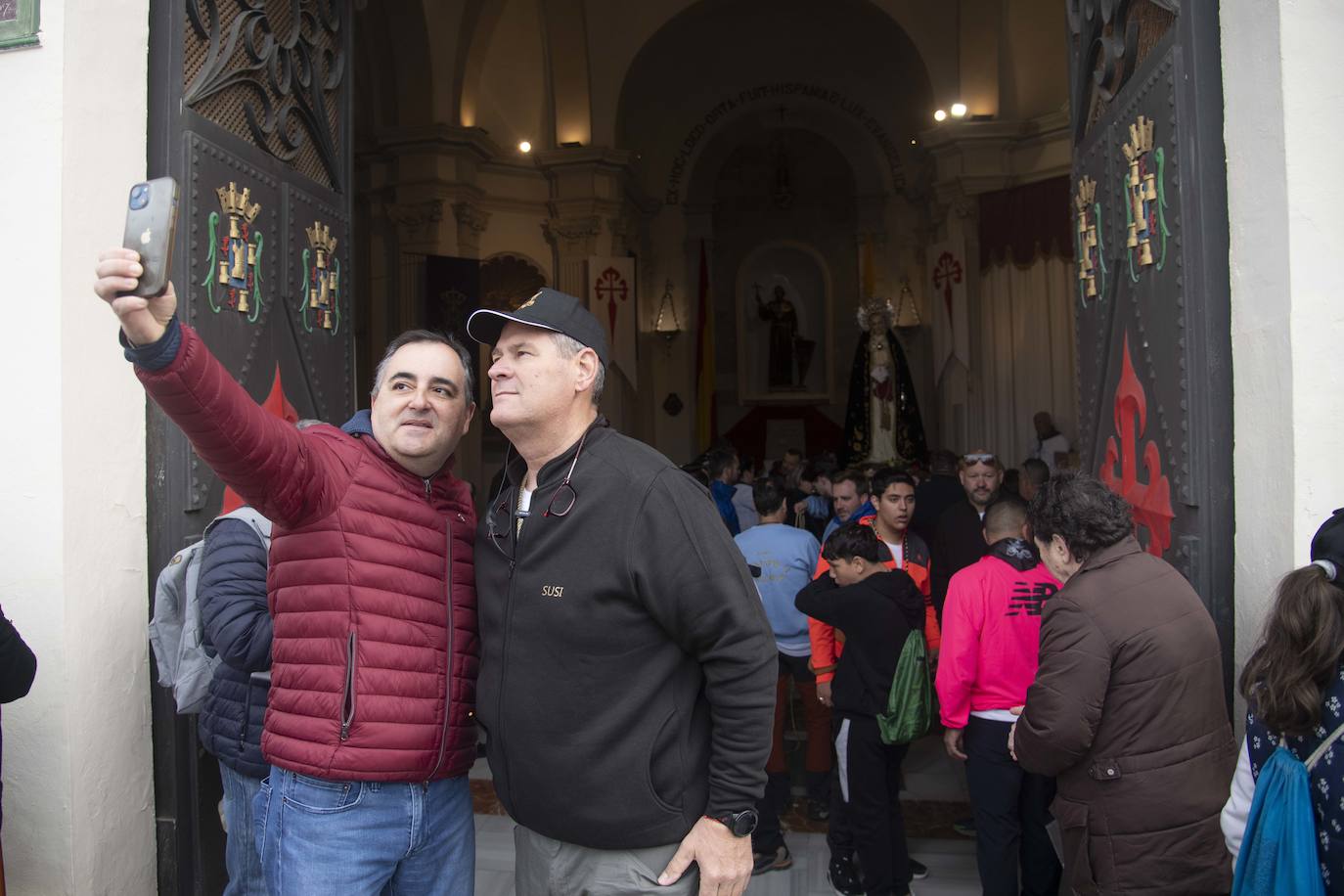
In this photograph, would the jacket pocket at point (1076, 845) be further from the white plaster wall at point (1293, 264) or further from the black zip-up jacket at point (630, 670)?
the black zip-up jacket at point (630, 670)

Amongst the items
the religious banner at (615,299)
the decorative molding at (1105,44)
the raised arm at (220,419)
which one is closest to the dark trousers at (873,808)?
the raised arm at (220,419)

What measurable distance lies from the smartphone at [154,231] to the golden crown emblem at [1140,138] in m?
2.77

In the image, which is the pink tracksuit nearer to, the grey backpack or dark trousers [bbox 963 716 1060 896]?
dark trousers [bbox 963 716 1060 896]

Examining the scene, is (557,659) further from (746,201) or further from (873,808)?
(746,201)

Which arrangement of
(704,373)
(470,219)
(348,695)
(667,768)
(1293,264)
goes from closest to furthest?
(667,768) → (348,695) → (1293,264) → (470,219) → (704,373)

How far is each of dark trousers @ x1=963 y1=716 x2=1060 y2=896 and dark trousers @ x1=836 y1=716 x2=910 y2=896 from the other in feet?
1.17

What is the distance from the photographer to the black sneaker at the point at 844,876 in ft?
12.3

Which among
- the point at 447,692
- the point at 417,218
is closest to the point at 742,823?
the point at 447,692

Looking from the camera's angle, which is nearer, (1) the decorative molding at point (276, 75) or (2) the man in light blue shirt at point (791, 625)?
(1) the decorative molding at point (276, 75)

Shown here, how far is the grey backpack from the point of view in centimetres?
246

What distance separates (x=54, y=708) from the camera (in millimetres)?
2598

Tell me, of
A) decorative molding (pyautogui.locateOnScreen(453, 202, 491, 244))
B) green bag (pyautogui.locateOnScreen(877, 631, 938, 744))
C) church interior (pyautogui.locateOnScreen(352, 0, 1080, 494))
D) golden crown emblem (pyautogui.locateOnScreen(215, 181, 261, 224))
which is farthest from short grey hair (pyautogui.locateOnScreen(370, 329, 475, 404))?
decorative molding (pyautogui.locateOnScreen(453, 202, 491, 244))

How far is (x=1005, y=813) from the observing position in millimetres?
3328

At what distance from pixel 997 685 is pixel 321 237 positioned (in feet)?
10.3
